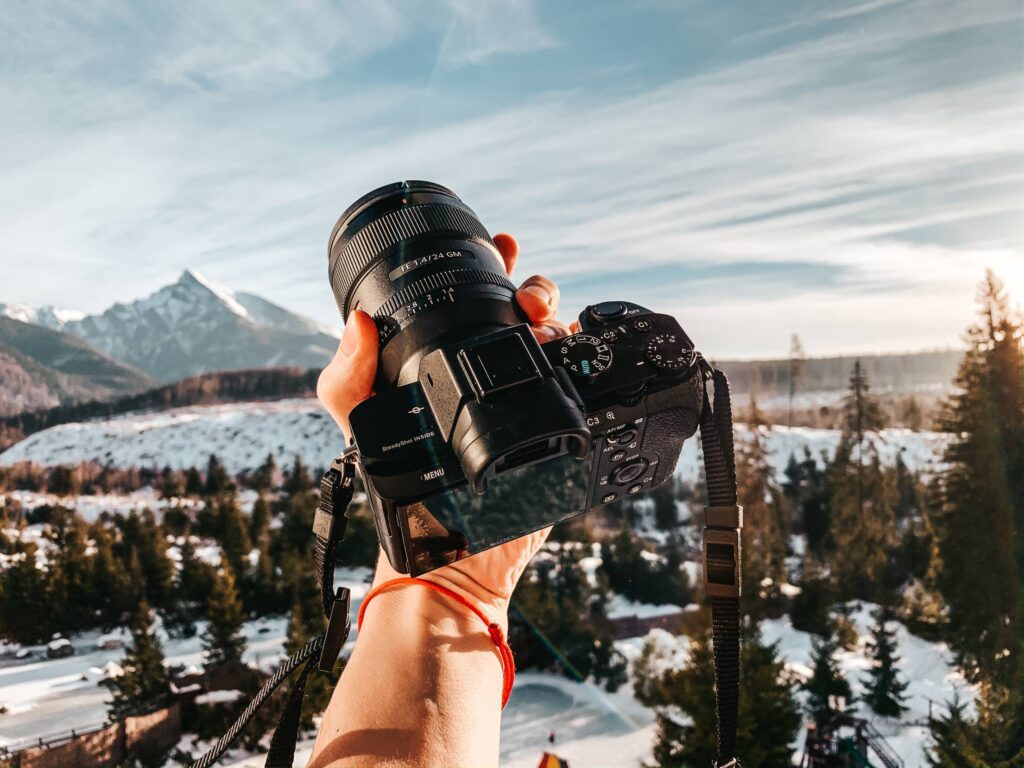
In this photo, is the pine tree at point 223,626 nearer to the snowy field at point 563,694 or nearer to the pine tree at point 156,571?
the snowy field at point 563,694

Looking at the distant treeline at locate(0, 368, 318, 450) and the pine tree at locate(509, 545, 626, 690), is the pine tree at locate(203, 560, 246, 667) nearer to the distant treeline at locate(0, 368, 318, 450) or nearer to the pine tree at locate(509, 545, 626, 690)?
the pine tree at locate(509, 545, 626, 690)

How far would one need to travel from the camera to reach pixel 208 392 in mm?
74938

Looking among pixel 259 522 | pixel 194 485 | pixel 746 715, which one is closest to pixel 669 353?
pixel 746 715

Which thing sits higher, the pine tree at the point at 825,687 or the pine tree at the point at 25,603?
the pine tree at the point at 25,603

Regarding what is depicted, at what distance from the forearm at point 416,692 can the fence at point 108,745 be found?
57.4ft

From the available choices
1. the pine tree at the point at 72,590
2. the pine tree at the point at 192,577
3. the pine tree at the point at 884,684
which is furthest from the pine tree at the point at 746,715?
the pine tree at the point at 72,590

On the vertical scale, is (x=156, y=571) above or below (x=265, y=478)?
below

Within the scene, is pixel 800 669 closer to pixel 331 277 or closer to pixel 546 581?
pixel 546 581

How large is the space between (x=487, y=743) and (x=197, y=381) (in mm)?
82635

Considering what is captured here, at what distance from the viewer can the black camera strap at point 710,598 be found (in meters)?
1.17

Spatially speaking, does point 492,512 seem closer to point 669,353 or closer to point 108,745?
point 669,353

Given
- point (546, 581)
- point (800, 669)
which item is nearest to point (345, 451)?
point (800, 669)

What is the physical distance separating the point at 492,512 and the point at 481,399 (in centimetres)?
20

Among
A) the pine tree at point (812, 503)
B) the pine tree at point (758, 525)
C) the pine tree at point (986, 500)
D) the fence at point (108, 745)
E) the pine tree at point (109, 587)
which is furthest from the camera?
the pine tree at point (812, 503)
